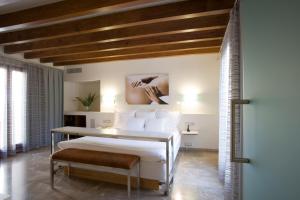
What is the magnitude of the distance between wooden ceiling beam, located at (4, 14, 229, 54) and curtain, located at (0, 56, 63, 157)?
903 mm

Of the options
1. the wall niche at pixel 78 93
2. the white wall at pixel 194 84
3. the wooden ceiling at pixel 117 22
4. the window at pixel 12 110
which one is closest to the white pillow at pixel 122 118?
the white wall at pixel 194 84

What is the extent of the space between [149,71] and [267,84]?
13.6 feet

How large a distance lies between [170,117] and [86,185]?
227 centimetres

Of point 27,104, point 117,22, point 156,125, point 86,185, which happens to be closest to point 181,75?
point 156,125

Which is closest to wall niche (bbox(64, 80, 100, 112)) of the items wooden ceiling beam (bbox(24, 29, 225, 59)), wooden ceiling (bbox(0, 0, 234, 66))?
wooden ceiling beam (bbox(24, 29, 225, 59))

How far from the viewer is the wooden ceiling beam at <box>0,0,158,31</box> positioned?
2.00 meters

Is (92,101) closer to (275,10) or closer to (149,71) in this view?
(149,71)

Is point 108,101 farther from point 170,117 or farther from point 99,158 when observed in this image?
point 99,158

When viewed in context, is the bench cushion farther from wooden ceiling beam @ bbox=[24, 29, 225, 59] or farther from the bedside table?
the bedside table

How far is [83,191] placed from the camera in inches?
92.4

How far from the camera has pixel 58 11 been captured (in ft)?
7.21

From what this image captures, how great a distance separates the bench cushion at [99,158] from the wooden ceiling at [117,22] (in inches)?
72.9

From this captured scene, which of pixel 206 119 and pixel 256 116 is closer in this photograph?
pixel 256 116

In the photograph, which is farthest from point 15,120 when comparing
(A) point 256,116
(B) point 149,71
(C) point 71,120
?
(A) point 256,116
